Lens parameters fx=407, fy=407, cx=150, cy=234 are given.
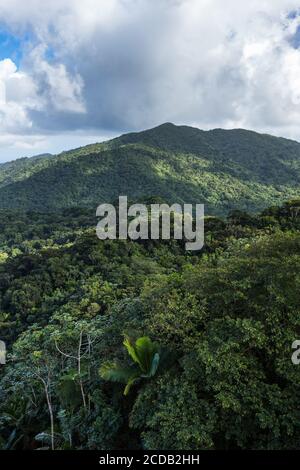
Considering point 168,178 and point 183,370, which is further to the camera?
point 168,178

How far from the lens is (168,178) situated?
117312 mm

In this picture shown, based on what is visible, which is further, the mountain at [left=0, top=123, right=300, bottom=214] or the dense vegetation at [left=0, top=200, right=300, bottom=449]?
the mountain at [left=0, top=123, right=300, bottom=214]

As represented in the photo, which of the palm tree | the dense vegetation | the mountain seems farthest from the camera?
the mountain

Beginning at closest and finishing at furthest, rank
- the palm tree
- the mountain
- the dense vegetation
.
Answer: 1. the dense vegetation
2. the palm tree
3. the mountain

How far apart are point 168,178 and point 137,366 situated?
110m

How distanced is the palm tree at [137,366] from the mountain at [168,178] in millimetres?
85114

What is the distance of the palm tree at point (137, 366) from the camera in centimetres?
840

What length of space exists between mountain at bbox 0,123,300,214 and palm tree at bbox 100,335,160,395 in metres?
85.1

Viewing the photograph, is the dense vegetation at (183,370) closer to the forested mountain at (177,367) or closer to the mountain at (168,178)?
the forested mountain at (177,367)

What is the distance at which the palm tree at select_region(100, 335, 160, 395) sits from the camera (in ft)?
27.6

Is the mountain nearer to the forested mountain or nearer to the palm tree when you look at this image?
the forested mountain

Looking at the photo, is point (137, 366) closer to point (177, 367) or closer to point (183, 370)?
point (177, 367)

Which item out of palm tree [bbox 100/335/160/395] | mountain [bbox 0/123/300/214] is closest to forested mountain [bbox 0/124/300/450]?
palm tree [bbox 100/335/160/395]

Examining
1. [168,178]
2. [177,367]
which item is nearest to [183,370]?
[177,367]
